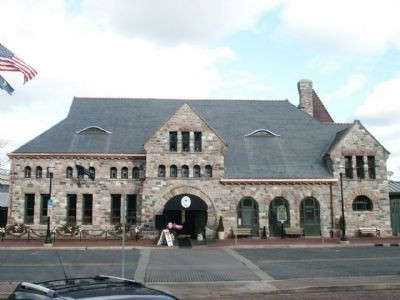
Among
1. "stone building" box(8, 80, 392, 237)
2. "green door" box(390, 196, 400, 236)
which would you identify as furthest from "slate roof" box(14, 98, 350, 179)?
"green door" box(390, 196, 400, 236)

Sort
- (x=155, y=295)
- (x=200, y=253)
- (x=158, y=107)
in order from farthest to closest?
(x=158, y=107) → (x=200, y=253) → (x=155, y=295)

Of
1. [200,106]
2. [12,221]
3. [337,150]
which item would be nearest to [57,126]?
[12,221]

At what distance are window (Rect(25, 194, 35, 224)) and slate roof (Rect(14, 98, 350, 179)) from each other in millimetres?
3640

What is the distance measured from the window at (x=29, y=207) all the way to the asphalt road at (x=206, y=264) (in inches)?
402

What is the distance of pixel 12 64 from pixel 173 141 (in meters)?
21.7

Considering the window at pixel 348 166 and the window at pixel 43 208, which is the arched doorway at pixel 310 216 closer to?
the window at pixel 348 166

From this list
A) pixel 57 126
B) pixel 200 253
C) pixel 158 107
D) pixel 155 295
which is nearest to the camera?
pixel 155 295

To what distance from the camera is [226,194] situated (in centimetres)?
3512

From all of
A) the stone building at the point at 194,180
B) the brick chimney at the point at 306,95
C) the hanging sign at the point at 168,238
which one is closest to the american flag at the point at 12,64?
the hanging sign at the point at 168,238

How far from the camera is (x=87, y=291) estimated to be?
4059 mm

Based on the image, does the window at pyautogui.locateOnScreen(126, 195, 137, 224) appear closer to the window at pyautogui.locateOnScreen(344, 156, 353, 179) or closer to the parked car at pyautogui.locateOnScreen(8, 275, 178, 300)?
the window at pyautogui.locateOnScreen(344, 156, 353, 179)

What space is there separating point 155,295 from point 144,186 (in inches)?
1215

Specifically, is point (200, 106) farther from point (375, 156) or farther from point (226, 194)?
point (375, 156)

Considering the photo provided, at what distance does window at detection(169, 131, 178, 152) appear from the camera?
3564cm
